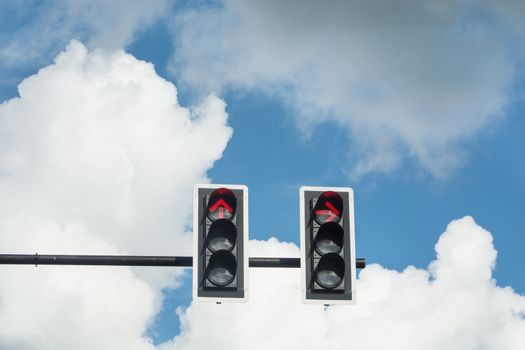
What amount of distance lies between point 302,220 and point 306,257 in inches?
19.5

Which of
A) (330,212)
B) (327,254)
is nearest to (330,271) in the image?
(327,254)

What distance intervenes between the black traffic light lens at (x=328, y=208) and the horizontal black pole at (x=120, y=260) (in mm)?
674

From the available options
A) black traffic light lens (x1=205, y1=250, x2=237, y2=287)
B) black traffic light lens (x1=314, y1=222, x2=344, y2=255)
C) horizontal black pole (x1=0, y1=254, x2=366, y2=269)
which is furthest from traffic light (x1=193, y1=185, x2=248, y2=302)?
black traffic light lens (x1=314, y1=222, x2=344, y2=255)

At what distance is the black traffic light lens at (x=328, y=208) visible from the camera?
1325 centimetres

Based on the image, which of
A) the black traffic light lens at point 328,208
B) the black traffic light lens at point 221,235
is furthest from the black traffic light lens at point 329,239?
the black traffic light lens at point 221,235

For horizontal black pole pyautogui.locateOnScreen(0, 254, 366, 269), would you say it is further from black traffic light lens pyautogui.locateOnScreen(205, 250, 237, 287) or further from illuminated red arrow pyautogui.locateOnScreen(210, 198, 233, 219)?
illuminated red arrow pyautogui.locateOnScreen(210, 198, 233, 219)

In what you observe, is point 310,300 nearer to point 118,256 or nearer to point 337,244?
point 337,244

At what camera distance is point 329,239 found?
13.1 meters

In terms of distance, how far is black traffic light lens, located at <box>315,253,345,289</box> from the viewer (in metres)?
13.0

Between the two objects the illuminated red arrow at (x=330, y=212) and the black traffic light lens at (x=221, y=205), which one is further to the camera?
the illuminated red arrow at (x=330, y=212)

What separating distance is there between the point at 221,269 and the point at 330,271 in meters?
1.38

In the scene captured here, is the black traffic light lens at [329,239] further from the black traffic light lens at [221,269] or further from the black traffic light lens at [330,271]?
the black traffic light lens at [221,269]

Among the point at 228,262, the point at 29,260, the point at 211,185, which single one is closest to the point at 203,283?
the point at 228,262

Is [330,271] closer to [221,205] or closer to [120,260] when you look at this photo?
[221,205]
